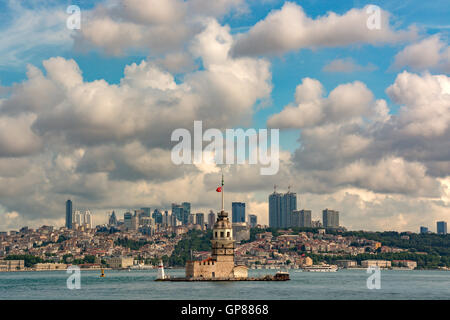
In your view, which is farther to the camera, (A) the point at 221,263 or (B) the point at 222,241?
(A) the point at 221,263

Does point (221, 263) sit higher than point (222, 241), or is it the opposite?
point (222, 241)

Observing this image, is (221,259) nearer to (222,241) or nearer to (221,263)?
(221,263)

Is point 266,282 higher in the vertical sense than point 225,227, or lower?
lower

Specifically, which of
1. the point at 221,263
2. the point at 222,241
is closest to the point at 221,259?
the point at 221,263

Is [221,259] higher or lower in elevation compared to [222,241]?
lower
